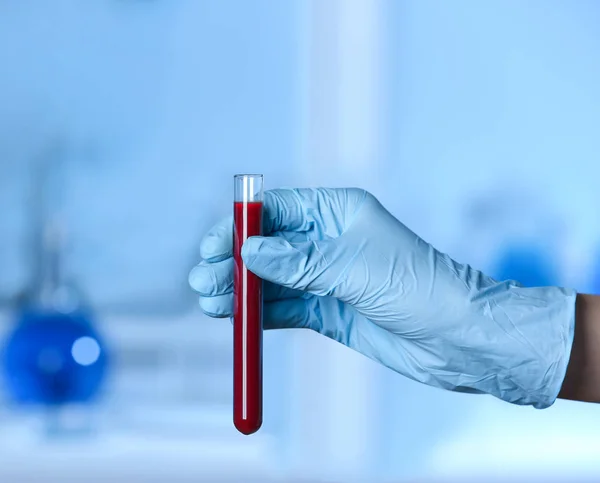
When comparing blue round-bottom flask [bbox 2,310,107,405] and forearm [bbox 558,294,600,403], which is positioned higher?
forearm [bbox 558,294,600,403]

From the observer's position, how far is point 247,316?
1107 millimetres

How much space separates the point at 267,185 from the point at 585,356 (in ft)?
3.49

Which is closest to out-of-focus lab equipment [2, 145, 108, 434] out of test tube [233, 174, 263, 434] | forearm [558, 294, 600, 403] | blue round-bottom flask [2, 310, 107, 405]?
blue round-bottom flask [2, 310, 107, 405]

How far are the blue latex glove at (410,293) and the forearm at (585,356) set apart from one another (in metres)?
0.06

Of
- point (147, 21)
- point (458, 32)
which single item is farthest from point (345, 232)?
point (147, 21)

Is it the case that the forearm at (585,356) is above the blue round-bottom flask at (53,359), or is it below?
above

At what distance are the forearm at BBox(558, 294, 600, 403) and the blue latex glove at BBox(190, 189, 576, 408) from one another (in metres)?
0.06

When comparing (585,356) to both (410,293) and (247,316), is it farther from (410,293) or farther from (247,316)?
(247,316)

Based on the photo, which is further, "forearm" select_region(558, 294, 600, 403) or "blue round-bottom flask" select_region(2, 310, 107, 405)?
"blue round-bottom flask" select_region(2, 310, 107, 405)

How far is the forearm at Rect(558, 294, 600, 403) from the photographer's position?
4.02 ft

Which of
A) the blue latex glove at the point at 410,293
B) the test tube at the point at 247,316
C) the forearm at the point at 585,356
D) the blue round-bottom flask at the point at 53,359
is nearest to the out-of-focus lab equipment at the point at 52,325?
the blue round-bottom flask at the point at 53,359

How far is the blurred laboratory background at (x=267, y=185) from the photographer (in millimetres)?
1955

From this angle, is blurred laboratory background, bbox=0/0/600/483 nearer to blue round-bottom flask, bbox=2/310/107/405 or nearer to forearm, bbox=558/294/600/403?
blue round-bottom flask, bbox=2/310/107/405

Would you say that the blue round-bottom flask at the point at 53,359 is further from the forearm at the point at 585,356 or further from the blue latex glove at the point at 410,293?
the forearm at the point at 585,356
